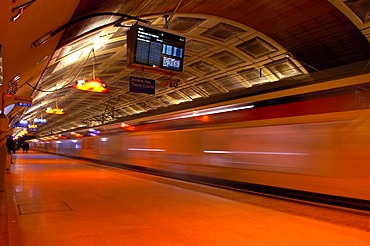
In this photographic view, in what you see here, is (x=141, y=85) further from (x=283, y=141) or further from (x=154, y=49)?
(x=283, y=141)

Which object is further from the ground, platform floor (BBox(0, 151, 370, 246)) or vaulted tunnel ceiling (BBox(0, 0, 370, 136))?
vaulted tunnel ceiling (BBox(0, 0, 370, 136))

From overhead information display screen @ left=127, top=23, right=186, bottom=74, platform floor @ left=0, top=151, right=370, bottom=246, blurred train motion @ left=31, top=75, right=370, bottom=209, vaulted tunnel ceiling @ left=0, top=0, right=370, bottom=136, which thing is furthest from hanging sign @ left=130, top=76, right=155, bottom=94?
platform floor @ left=0, top=151, right=370, bottom=246

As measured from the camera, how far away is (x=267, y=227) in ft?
16.2

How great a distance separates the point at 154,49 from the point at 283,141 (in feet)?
12.4

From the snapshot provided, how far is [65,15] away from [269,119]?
17.4ft

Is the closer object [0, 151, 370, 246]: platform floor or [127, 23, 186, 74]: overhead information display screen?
[0, 151, 370, 246]: platform floor

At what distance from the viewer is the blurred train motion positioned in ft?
19.7

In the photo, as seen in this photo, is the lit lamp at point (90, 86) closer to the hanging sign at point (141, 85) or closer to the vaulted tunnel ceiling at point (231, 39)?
the vaulted tunnel ceiling at point (231, 39)

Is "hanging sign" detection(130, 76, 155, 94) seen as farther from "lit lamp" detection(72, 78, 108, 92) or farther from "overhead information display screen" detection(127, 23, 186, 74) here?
"overhead information display screen" detection(127, 23, 186, 74)

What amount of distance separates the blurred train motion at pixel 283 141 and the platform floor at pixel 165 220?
64cm

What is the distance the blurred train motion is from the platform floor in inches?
25.2

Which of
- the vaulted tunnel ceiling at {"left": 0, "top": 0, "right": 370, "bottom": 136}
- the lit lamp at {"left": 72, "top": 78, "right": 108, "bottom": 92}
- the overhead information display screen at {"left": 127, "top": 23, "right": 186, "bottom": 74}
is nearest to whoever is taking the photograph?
the overhead information display screen at {"left": 127, "top": 23, "right": 186, "bottom": 74}

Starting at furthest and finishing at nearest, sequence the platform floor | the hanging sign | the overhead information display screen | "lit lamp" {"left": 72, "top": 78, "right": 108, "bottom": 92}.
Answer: the hanging sign < "lit lamp" {"left": 72, "top": 78, "right": 108, "bottom": 92} < the overhead information display screen < the platform floor

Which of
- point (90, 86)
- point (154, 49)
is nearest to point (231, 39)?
point (90, 86)
